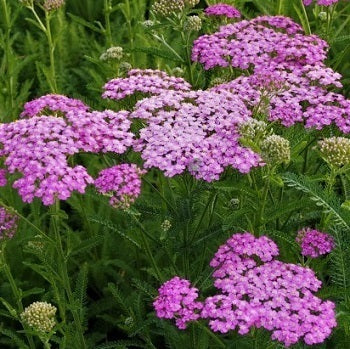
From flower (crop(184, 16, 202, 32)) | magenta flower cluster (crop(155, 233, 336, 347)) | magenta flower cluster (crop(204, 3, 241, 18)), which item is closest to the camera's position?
magenta flower cluster (crop(155, 233, 336, 347))

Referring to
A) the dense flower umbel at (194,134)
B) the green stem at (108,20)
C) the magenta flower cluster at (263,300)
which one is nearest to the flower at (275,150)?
the dense flower umbel at (194,134)

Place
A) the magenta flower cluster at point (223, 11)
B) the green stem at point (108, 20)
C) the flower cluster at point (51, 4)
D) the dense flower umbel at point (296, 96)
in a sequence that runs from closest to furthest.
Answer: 1. the dense flower umbel at point (296, 96)
2. the magenta flower cluster at point (223, 11)
3. the flower cluster at point (51, 4)
4. the green stem at point (108, 20)

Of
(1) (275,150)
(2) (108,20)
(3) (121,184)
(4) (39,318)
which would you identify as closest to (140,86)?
(3) (121,184)

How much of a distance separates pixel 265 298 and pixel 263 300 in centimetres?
6

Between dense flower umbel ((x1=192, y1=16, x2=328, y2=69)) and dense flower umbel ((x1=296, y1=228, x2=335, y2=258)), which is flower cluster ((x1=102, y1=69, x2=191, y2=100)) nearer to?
dense flower umbel ((x1=192, y1=16, x2=328, y2=69))

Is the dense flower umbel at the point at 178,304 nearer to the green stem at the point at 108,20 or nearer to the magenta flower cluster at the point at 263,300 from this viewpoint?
the magenta flower cluster at the point at 263,300

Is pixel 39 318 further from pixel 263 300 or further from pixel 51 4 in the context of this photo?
pixel 51 4

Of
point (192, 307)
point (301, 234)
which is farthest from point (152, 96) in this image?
point (192, 307)

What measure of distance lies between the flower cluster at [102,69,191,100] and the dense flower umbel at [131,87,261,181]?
0.09m

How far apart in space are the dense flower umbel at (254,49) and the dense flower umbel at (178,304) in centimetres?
136

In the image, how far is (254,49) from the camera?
330cm

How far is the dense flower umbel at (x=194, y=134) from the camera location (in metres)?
2.54

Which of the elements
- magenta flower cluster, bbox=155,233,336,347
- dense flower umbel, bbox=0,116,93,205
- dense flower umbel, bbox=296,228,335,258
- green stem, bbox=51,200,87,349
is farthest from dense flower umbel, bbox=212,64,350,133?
green stem, bbox=51,200,87,349

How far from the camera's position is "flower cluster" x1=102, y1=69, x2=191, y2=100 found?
3010 millimetres
